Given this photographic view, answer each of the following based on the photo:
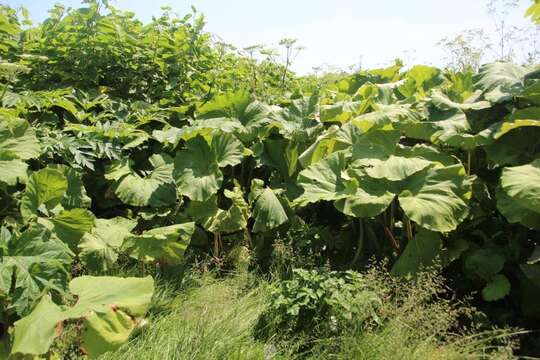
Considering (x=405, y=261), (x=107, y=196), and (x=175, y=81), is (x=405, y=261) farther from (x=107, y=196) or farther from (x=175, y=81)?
(x=175, y=81)

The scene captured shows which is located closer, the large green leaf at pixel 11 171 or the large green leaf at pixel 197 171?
the large green leaf at pixel 11 171

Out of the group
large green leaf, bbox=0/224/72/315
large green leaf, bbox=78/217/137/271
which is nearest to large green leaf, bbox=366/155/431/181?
large green leaf, bbox=78/217/137/271

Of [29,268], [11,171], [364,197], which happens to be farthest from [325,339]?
[11,171]

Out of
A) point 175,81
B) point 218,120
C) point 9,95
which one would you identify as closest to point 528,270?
point 218,120

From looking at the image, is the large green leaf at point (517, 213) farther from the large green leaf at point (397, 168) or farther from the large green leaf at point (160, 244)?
the large green leaf at point (160, 244)

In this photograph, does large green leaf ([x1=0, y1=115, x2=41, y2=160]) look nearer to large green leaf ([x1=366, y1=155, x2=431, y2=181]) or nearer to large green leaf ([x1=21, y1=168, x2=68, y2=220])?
large green leaf ([x1=21, y1=168, x2=68, y2=220])

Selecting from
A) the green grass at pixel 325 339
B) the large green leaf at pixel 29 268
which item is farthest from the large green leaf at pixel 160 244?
the large green leaf at pixel 29 268

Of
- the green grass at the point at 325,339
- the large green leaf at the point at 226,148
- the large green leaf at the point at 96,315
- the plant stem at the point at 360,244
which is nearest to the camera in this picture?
the large green leaf at the point at 96,315

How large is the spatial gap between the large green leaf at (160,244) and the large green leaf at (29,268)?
0.82 metres

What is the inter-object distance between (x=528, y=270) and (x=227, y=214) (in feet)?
5.78

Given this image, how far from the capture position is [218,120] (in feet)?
11.9

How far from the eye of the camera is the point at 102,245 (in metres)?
2.98

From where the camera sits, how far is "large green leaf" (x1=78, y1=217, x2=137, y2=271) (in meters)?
2.91

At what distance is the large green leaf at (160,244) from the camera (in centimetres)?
297
